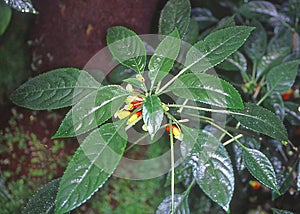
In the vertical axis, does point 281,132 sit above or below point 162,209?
above

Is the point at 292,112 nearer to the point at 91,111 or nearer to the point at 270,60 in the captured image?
the point at 270,60

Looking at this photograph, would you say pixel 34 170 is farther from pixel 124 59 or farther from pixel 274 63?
pixel 274 63

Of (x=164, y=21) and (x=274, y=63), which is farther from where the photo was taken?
(x=274, y=63)

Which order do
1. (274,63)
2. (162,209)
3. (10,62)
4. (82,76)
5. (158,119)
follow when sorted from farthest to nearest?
(10,62)
(274,63)
(162,209)
(82,76)
(158,119)

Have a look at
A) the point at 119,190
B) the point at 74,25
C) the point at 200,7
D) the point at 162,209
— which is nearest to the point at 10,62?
the point at 74,25

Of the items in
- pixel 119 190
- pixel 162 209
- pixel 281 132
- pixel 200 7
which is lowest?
pixel 119 190

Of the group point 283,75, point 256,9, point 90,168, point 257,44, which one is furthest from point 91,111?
point 256,9

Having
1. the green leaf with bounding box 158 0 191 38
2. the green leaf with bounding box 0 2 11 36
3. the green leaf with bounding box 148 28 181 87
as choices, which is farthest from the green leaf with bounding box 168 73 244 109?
the green leaf with bounding box 0 2 11 36

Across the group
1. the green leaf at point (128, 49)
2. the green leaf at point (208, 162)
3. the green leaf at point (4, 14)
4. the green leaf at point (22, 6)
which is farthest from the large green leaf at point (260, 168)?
the green leaf at point (4, 14)
